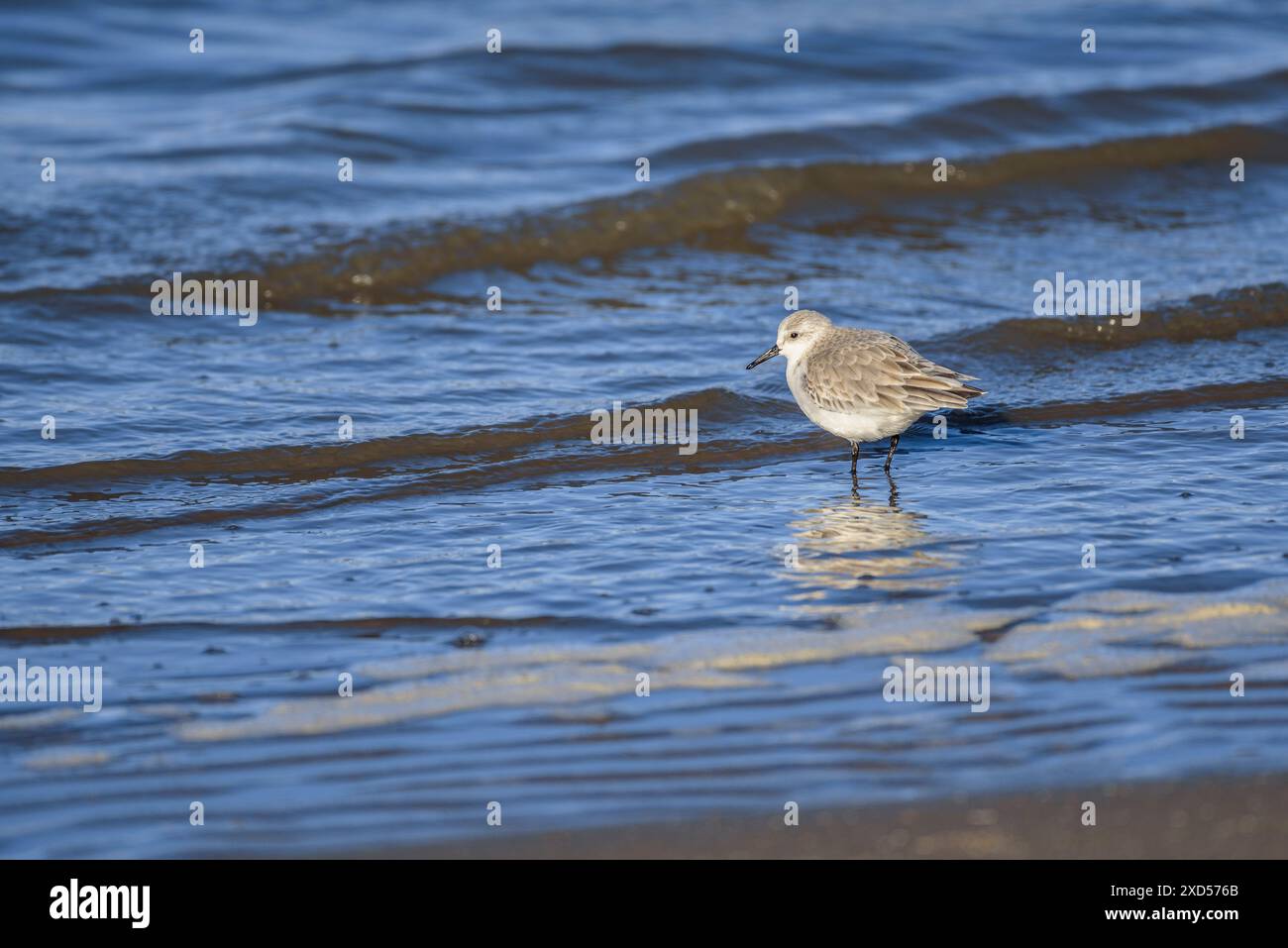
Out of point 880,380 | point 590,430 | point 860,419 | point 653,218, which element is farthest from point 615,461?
point 653,218

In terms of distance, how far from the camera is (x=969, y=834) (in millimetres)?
4340

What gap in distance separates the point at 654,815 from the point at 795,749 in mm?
577

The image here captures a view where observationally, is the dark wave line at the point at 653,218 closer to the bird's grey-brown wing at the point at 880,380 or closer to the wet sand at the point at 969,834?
the bird's grey-brown wing at the point at 880,380

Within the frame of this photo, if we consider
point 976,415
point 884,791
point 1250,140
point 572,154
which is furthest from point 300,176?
point 884,791

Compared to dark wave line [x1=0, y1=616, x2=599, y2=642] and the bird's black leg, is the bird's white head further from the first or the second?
dark wave line [x1=0, y1=616, x2=599, y2=642]

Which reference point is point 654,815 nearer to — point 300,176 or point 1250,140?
point 300,176

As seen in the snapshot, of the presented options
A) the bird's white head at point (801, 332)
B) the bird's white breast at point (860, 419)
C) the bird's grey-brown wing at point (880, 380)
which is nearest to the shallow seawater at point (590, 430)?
the bird's white breast at point (860, 419)

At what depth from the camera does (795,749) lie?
479 cm

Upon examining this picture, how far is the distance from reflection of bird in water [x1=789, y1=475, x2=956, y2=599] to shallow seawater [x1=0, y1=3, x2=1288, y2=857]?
3 centimetres

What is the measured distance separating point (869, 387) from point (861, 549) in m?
1.17

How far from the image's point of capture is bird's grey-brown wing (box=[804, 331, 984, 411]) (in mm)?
7551

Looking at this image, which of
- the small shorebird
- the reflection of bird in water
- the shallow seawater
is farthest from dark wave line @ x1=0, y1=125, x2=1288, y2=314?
the reflection of bird in water

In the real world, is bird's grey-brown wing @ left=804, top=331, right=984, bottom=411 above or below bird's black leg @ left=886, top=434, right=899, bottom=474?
above
